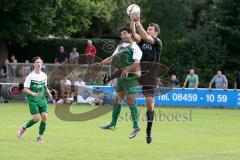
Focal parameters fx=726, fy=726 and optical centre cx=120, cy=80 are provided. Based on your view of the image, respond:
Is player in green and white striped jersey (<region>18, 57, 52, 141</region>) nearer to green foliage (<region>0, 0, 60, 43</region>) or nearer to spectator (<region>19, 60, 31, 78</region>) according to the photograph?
spectator (<region>19, 60, 31, 78</region>)

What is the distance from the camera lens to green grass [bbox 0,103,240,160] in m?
13.7

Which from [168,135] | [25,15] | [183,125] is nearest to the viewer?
[168,135]

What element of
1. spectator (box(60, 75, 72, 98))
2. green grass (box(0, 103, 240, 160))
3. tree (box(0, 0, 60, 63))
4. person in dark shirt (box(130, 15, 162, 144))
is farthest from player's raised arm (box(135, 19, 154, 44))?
tree (box(0, 0, 60, 63))

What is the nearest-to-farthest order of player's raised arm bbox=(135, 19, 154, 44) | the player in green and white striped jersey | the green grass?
the green grass
player's raised arm bbox=(135, 19, 154, 44)
the player in green and white striped jersey

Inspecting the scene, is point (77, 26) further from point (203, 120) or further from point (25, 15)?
point (203, 120)

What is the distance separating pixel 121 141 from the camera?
55.1ft

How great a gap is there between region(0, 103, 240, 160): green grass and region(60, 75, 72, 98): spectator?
6507 mm

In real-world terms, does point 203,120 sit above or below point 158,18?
below

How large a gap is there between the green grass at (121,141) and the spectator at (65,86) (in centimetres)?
651

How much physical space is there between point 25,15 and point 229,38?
12.4 m

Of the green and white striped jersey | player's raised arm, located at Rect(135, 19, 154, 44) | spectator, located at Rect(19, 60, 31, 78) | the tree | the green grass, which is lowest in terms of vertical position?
the green grass

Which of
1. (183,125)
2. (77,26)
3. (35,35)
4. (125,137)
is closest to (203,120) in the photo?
(183,125)

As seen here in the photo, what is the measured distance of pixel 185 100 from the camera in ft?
113

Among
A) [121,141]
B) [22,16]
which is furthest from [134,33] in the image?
[22,16]
